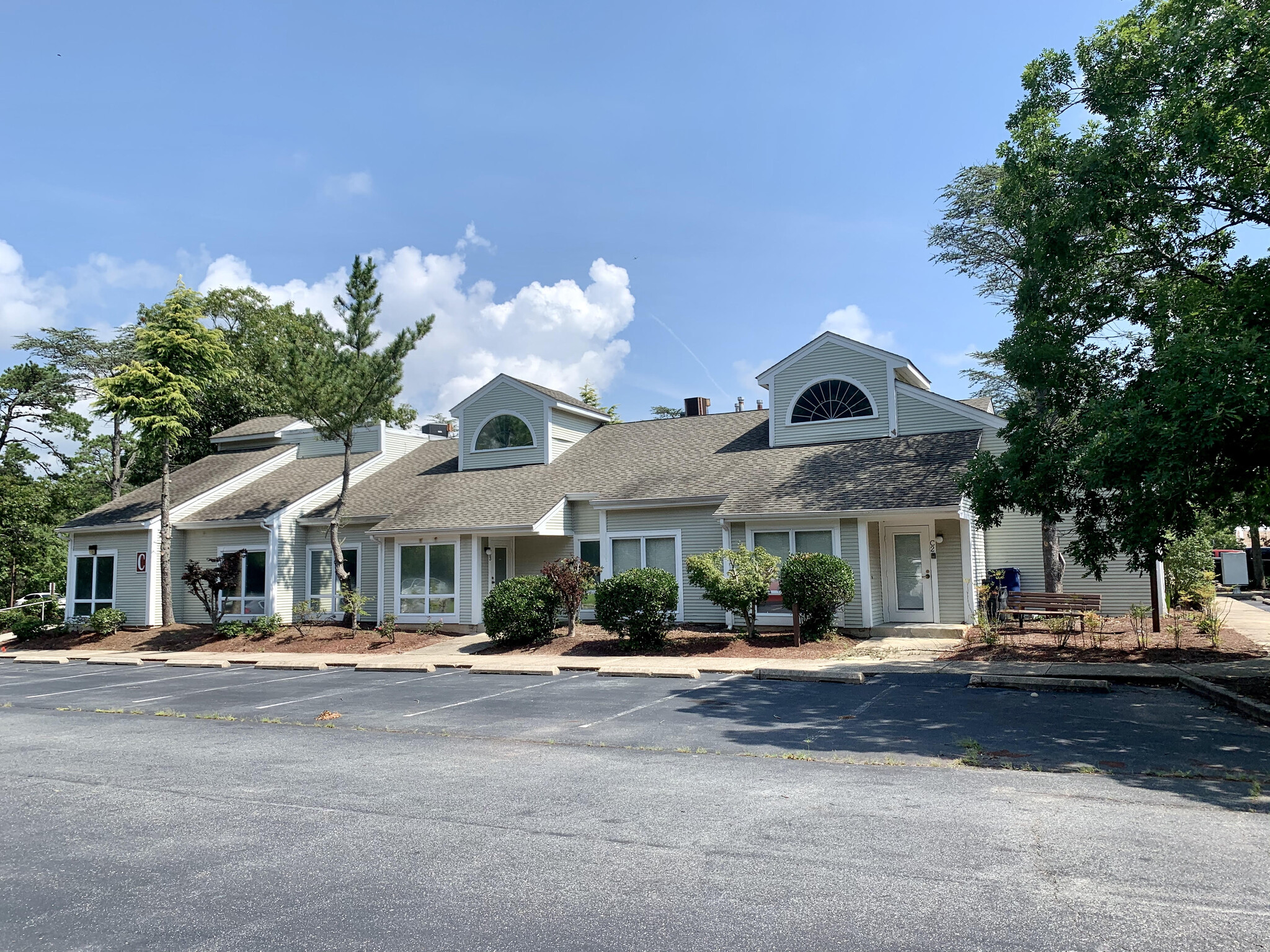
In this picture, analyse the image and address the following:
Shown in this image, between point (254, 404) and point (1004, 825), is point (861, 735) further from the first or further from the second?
point (254, 404)

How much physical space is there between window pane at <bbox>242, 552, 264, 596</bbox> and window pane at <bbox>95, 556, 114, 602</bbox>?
502 cm

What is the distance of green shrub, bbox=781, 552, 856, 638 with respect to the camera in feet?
53.8

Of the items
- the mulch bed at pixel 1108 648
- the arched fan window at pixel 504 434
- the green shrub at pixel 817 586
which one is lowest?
the mulch bed at pixel 1108 648

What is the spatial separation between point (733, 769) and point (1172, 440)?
6131 mm

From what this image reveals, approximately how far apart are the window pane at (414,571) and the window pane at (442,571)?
210mm

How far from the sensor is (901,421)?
2080 cm

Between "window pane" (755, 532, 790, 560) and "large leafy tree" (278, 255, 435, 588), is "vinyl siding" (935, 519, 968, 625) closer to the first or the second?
"window pane" (755, 532, 790, 560)

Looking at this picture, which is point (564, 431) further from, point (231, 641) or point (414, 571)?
point (231, 641)

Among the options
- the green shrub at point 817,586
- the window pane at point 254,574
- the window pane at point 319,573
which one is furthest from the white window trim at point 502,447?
the green shrub at point 817,586

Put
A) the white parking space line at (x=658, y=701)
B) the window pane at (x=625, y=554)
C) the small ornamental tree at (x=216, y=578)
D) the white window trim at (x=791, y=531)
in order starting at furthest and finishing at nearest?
the small ornamental tree at (x=216, y=578), the window pane at (x=625, y=554), the white window trim at (x=791, y=531), the white parking space line at (x=658, y=701)

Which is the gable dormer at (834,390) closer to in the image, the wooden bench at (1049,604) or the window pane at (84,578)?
the wooden bench at (1049,604)

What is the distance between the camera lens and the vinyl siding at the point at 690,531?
19.7 metres

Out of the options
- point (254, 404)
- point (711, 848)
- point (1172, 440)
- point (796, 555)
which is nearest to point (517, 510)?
point (796, 555)

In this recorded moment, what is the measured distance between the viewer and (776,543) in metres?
18.6
